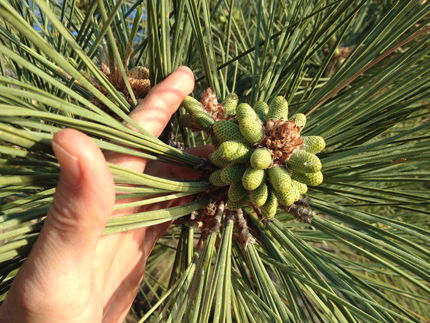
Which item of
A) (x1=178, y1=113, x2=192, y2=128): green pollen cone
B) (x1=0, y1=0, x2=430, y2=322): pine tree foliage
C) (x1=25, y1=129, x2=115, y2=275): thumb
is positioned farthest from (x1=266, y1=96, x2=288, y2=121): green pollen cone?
(x1=25, y1=129, x2=115, y2=275): thumb

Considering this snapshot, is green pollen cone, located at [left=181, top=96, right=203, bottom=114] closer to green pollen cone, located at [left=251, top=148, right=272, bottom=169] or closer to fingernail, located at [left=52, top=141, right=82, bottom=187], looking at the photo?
green pollen cone, located at [left=251, top=148, right=272, bottom=169]

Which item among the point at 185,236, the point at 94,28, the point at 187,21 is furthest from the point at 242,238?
the point at 94,28

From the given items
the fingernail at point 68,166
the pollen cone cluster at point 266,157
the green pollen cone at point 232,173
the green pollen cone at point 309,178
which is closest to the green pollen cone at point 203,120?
the pollen cone cluster at point 266,157

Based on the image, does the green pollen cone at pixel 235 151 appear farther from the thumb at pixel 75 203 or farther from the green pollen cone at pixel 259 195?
the thumb at pixel 75 203

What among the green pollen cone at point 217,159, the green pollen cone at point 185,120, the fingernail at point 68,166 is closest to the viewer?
the fingernail at point 68,166

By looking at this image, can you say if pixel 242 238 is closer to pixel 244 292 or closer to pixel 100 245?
pixel 244 292

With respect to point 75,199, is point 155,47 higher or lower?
higher

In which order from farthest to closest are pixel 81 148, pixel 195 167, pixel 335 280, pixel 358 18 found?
pixel 358 18 → pixel 195 167 → pixel 335 280 → pixel 81 148
